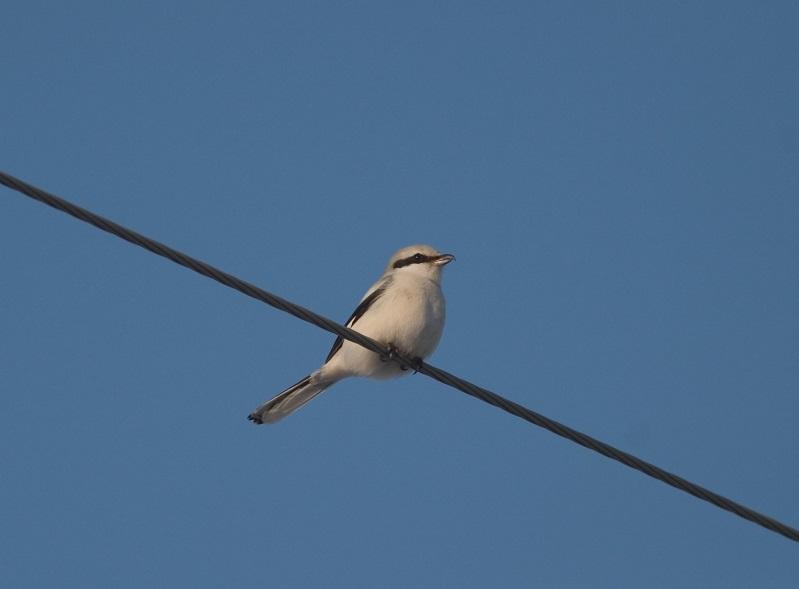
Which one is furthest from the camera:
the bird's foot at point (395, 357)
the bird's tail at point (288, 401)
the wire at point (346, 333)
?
the bird's tail at point (288, 401)

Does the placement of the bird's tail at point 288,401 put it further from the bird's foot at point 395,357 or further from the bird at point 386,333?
the bird's foot at point 395,357

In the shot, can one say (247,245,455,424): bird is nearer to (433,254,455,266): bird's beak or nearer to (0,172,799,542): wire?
(433,254,455,266): bird's beak

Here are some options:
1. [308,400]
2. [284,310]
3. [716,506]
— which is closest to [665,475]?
[716,506]

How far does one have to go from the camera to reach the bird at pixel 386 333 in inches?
333

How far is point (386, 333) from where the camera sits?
846 centimetres

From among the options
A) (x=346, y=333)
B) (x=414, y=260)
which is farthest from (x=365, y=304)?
(x=346, y=333)

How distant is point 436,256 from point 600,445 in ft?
12.1

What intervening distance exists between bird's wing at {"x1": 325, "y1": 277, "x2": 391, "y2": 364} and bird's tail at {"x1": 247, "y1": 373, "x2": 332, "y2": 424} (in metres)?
0.21

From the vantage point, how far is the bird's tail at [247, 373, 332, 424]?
28.1ft

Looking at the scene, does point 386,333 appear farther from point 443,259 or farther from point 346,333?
point 346,333

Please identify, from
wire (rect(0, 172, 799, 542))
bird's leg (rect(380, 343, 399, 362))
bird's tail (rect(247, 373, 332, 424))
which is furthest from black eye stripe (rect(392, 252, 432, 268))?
wire (rect(0, 172, 799, 542))

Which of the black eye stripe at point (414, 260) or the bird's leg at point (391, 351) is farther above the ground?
the black eye stripe at point (414, 260)

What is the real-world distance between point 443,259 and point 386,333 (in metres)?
0.99

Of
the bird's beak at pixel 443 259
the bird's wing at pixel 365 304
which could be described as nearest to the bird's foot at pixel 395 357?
the bird's wing at pixel 365 304
